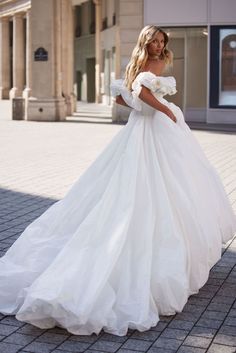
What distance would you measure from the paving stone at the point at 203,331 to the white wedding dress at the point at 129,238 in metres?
0.21

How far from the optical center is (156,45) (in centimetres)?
504

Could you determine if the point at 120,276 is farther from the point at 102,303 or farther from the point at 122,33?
the point at 122,33

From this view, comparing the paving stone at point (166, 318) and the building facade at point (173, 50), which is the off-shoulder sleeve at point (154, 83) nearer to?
the paving stone at point (166, 318)

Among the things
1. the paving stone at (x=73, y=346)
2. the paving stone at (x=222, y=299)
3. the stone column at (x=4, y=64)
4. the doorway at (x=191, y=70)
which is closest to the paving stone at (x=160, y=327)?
the paving stone at (x=73, y=346)

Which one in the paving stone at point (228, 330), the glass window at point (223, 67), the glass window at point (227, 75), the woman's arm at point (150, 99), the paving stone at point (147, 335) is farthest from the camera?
the glass window at point (227, 75)

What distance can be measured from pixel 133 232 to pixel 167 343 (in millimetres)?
802

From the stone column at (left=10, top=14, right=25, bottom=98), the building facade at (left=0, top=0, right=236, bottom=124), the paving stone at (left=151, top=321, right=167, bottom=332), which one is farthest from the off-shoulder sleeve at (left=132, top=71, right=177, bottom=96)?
the stone column at (left=10, top=14, right=25, bottom=98)

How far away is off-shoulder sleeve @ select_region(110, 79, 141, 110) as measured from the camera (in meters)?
5.18

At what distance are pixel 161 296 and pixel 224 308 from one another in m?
0.58

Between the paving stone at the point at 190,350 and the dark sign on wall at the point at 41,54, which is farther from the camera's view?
the dark sign on wall at the point at 41,54

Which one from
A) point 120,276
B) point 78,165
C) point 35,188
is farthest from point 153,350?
point 78,165

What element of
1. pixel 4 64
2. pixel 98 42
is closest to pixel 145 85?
pixel 98 42

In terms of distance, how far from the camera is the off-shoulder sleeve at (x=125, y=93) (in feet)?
17.0

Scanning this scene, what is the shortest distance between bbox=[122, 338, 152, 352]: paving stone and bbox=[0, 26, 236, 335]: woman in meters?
0.10
